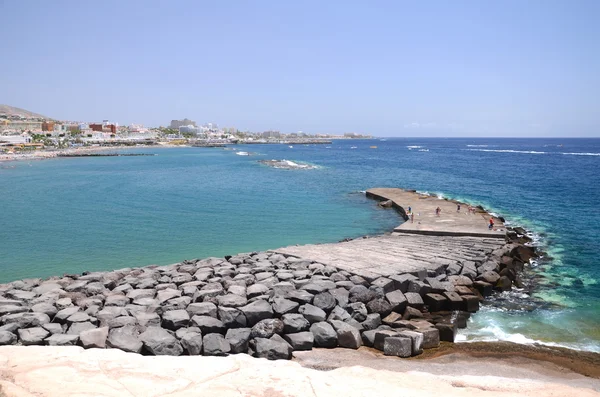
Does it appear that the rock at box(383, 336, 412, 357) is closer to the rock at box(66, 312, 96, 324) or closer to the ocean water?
the ocean water

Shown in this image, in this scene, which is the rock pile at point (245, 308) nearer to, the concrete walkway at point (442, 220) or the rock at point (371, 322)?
the rock at point (371, 322)

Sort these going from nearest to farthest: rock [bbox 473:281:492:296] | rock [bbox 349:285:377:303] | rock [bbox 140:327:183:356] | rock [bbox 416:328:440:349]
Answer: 1. rock [bbox 140:327:183:356]
2. rock [bbox 416:328:440:349]
3. rock [bbox 349:285:377:303]
4. rock [bbox 473:281:492:296]

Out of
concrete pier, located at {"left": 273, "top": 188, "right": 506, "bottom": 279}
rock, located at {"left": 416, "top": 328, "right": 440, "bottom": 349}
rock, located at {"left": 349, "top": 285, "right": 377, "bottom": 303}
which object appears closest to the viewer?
rock, located at {"left": 416, "top": 328, "right": 440, "bottom": 349}

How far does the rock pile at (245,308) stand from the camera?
25.7ft

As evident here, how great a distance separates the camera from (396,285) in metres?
11.0

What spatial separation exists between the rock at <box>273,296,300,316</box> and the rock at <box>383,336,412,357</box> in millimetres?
2052

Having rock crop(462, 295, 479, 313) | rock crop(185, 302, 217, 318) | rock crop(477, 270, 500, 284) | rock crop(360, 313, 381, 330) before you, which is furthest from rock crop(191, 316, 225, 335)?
rock crop(477, 270, 500, 284)

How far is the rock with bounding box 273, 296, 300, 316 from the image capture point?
912cm

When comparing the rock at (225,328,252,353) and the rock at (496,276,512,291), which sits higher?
the rock at (225,328,252,353)

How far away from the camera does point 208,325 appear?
840 centimetres

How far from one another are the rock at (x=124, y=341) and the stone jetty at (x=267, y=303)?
0.06 feet

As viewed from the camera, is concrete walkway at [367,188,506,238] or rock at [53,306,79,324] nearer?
rock at [53,306,79,324]

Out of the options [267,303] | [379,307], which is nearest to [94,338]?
[267,303]

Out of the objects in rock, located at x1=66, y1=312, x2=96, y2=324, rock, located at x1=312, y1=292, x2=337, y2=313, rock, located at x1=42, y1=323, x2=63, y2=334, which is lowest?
rock, located at x1=42, y1=323, x2=63, y2=334
